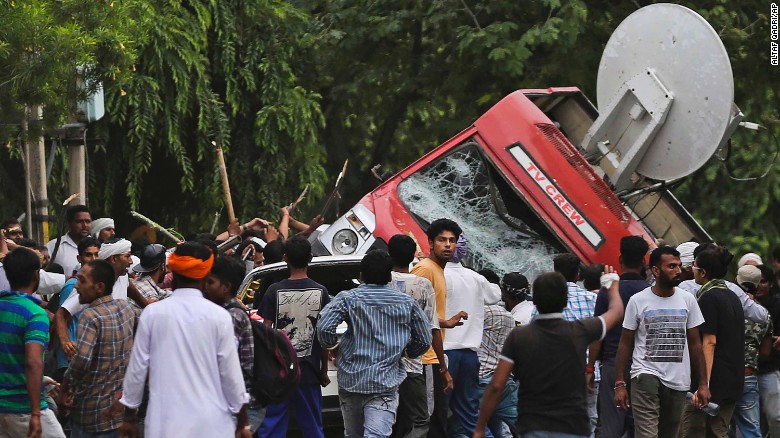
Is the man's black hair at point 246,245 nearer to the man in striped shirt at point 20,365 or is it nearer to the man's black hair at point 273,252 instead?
the man's black hair at point 273,252

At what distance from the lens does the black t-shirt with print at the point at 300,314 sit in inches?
360

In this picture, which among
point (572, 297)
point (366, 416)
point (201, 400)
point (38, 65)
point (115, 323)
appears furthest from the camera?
point (38, 65)

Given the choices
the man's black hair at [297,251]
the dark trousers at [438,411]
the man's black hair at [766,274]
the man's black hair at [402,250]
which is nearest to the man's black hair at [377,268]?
the man's black hair at [297,251]

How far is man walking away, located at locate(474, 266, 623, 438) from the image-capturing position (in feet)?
23.4

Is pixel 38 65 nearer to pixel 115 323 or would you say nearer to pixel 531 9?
pixel 115 323

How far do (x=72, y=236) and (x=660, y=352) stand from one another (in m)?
4.96

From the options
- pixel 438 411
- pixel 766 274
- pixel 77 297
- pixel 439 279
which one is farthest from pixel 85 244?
pixel 766 274

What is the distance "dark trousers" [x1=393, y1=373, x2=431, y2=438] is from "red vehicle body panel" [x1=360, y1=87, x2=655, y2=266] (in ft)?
12.4

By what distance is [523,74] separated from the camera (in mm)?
18297

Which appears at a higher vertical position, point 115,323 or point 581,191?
point 115,323

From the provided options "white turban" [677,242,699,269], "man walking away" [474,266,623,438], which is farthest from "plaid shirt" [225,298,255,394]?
Result: "white turban" [677,242,699,269]

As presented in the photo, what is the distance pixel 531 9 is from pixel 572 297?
8.80 metres

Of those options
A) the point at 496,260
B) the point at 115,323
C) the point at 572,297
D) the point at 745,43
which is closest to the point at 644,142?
the point at 496,260

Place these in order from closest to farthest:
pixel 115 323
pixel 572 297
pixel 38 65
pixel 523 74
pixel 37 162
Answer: pixel 115 323 < pixel 572 297 < pixel 38 65 < pixel 37 162 < pixel 523 74
